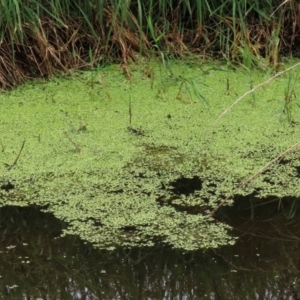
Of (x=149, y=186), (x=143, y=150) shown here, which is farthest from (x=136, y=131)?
(x=149, y=186)

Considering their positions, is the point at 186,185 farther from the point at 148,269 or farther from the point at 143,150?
the point at 148,269

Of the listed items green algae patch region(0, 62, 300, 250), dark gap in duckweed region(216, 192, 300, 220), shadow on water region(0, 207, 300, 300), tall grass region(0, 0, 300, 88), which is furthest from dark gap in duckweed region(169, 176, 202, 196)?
tall grass region(0, 0, 300, 88)

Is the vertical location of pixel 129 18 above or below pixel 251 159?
above

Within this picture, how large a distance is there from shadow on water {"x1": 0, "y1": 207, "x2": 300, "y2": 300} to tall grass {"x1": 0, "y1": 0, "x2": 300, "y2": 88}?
100 cm

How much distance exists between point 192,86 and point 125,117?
0.28 m

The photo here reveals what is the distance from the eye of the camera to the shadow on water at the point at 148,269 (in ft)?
6.34

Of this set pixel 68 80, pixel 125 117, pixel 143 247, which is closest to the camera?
pixel 143 247

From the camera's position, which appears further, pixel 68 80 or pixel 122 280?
pixel 68 80

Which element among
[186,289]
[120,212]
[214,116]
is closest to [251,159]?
[214,116]

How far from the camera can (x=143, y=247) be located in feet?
6.86

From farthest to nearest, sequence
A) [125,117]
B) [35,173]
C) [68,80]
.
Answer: [68,80], [125,117], [35,173]

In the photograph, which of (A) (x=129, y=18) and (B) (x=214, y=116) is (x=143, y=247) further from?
(A) (x=129, y=18)

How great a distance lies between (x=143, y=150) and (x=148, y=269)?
0.65 meters

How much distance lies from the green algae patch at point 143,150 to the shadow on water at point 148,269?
0.05 m
